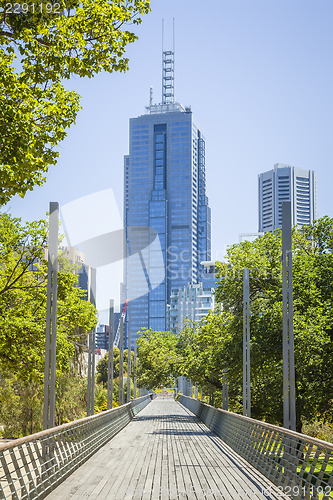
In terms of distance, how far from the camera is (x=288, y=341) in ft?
57.0

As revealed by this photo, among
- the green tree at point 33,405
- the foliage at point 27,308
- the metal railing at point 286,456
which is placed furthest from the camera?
the green tree at point 33,405

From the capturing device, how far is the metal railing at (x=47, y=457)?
→ 32.1 ft

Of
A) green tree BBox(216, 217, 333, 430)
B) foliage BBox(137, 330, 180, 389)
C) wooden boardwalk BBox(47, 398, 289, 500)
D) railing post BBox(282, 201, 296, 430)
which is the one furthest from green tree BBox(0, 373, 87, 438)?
railing post BBox(282, 201, 296, 430)

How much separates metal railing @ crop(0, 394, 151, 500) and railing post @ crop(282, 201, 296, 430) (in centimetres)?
485

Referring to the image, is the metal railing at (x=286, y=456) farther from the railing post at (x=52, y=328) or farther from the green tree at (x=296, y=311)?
the green tree at (x=296, y=311)

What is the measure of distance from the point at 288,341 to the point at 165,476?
451cm

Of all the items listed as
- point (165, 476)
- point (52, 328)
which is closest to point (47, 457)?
point (52, 328)

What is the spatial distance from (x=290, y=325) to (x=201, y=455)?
530 centimetres

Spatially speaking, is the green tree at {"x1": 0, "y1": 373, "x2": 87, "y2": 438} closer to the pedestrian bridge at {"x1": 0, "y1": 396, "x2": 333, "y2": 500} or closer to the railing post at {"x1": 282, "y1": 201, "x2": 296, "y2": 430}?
the pedestrian bridge at {"x1": 0, "y1": 396, "x2": 333, "y2": 500}

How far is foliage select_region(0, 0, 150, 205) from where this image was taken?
474 inches

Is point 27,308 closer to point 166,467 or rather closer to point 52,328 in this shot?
point 166,467

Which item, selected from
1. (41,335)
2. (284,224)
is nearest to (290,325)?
(284,224)

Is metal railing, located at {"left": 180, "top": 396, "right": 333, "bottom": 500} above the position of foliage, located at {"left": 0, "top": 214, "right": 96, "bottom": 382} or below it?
below

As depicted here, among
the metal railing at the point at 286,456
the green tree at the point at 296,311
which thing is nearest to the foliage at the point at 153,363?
the green tree at the point at 296,311
